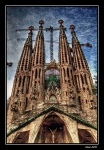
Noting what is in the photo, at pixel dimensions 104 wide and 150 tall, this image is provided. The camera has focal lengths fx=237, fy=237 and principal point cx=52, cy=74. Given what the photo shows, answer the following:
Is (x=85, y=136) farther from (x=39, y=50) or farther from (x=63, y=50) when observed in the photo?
(x=39, y=50)

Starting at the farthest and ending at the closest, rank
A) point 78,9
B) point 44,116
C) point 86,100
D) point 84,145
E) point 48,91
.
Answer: point 48,91, point 86,100, point 44,116, point 78,9, point 84,145

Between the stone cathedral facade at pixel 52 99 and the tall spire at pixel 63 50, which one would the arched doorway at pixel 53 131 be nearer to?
the stone cathedral facade at pixel 52 99

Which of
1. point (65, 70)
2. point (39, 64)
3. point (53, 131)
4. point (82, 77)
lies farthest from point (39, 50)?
point (53, 131)

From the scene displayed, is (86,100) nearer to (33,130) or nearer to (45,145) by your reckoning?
(33,130)

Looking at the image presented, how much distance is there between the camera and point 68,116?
16875 millimetres

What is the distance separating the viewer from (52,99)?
1956 cm

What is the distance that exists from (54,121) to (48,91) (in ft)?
→ 13.6

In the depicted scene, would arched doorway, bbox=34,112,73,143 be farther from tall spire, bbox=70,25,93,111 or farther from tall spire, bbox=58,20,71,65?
tall spire, bbox=58,20,71,65

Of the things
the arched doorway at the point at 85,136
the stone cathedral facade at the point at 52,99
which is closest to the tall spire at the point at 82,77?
the stone cathedral facade at the point at 52,99

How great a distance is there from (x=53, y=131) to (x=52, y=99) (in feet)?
11.8

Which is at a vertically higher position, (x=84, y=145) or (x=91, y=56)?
(x=91, y=56)

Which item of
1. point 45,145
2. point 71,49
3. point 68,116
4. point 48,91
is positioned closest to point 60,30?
point 71,49

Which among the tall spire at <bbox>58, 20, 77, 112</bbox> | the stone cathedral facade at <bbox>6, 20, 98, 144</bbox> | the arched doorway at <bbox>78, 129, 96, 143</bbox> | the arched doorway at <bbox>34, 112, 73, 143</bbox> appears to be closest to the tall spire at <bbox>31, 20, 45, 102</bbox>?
the stone cathedral facade at <bbox>6, 20, 98, 144</bbox>

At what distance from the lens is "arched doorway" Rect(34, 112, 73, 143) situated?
15501mm
